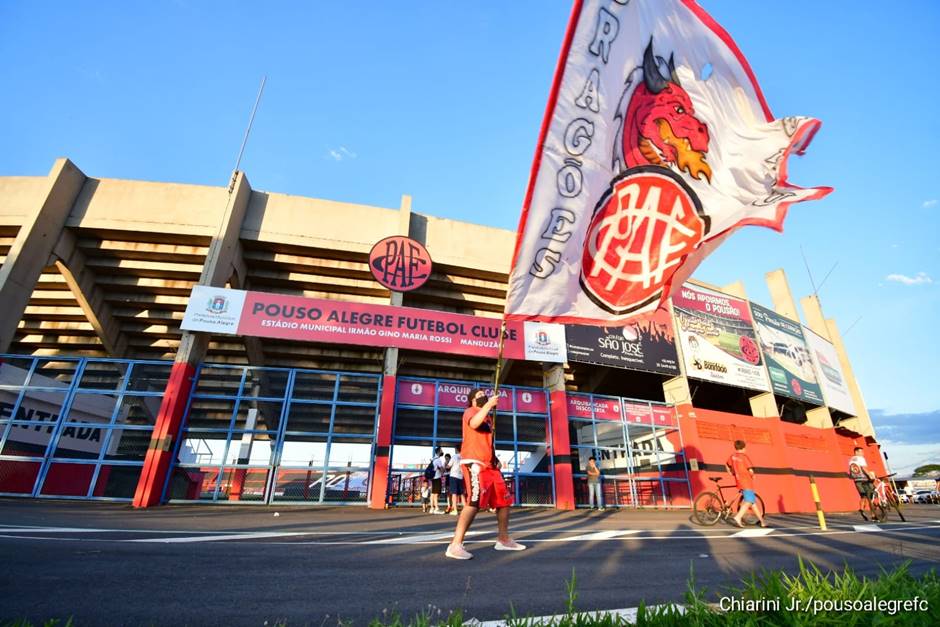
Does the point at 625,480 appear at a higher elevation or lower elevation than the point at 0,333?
lower

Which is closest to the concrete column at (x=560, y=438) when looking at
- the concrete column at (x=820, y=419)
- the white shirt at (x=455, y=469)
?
→ the white shirt at (x=455, y=469)

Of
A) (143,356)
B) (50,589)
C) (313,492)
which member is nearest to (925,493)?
(313,492)

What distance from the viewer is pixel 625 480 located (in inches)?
651

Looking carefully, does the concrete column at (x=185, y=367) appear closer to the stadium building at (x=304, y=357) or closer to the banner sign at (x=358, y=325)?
the stadium building at (x=304, y=357)

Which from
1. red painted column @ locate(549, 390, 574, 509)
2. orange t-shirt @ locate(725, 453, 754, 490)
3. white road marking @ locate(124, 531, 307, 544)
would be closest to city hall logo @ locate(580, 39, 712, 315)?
white road marking @ locate(124, 531, 307, 544)

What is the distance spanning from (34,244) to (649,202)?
17.7 metres

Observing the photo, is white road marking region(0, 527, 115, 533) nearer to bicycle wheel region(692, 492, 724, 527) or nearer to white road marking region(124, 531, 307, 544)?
white road marking region(124, 531, 307, 544)

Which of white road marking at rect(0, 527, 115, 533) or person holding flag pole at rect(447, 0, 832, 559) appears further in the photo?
white road marking at rect(0, 527, 115, 533)

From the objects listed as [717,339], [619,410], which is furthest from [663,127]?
[717,339]

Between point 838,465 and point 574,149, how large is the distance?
2788 cm

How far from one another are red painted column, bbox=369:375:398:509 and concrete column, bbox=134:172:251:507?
18.8 feet

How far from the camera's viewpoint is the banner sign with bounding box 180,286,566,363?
1273 centimetres

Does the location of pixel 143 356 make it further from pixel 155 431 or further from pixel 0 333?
pixel 155 431

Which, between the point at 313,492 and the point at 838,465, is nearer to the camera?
the point at 313,492
